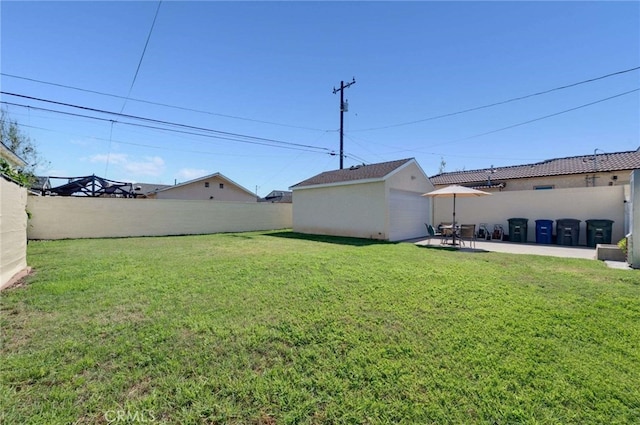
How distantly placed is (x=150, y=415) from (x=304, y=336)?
5.48 feet

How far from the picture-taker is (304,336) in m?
3.35

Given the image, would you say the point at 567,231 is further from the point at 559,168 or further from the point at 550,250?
the point at 559,168

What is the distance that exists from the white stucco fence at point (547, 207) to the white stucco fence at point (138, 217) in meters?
13.6

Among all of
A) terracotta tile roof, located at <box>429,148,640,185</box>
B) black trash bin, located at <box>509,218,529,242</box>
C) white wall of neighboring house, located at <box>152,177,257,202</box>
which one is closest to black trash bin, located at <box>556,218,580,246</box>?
black trash bin, located at <box>509,218,529,242</box>

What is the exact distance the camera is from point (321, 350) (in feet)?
10.1

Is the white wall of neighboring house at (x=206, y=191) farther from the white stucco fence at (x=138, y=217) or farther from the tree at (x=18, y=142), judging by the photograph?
the tree at (x=18, y=142)

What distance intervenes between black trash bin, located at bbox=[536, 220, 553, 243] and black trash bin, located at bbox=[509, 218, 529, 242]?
457 millimetres

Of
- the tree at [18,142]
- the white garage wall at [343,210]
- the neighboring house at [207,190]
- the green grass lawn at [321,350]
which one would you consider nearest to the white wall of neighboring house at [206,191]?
the neighboring house at [207,190]

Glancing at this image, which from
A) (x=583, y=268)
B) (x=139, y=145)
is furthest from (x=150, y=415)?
(x=139, y=145)

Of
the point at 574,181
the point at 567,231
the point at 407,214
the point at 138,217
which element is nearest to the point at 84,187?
the point at 138,217

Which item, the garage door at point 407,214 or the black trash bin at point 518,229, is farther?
the garage door at point 407,214

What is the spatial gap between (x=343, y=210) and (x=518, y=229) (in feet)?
28.3

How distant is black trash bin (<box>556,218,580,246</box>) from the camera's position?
38.5 ft

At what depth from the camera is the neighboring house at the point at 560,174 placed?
50.5ft
